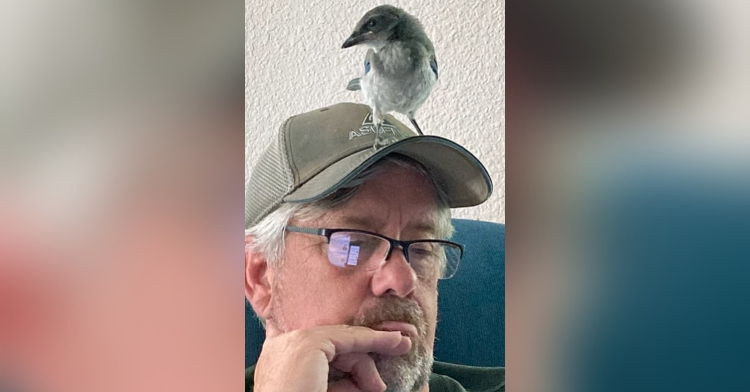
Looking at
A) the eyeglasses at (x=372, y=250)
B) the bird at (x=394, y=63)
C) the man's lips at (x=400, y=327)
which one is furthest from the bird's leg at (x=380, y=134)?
the man's lips at (x=400, y=327)

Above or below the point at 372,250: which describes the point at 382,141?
above

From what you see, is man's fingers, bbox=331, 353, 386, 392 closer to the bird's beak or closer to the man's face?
the man's face

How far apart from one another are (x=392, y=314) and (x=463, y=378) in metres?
0.13

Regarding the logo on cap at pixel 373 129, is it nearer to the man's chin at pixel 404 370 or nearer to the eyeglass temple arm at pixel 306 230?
the eyeglass temple arm at pixel 306 230

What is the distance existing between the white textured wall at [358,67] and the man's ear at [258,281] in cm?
11

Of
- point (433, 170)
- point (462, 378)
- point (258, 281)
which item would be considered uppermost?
point (433, 170)

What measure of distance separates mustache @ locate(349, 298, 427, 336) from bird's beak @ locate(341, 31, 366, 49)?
1.04ft

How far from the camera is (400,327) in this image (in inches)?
26.9

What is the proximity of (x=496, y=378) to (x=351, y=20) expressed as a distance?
48cm

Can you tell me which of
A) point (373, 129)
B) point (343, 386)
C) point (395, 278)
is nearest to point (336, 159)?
point (373, 129)

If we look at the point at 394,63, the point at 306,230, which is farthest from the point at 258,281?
the point at 394,63

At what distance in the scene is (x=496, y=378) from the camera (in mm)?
679

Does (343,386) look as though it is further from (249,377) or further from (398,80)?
(398,80)
